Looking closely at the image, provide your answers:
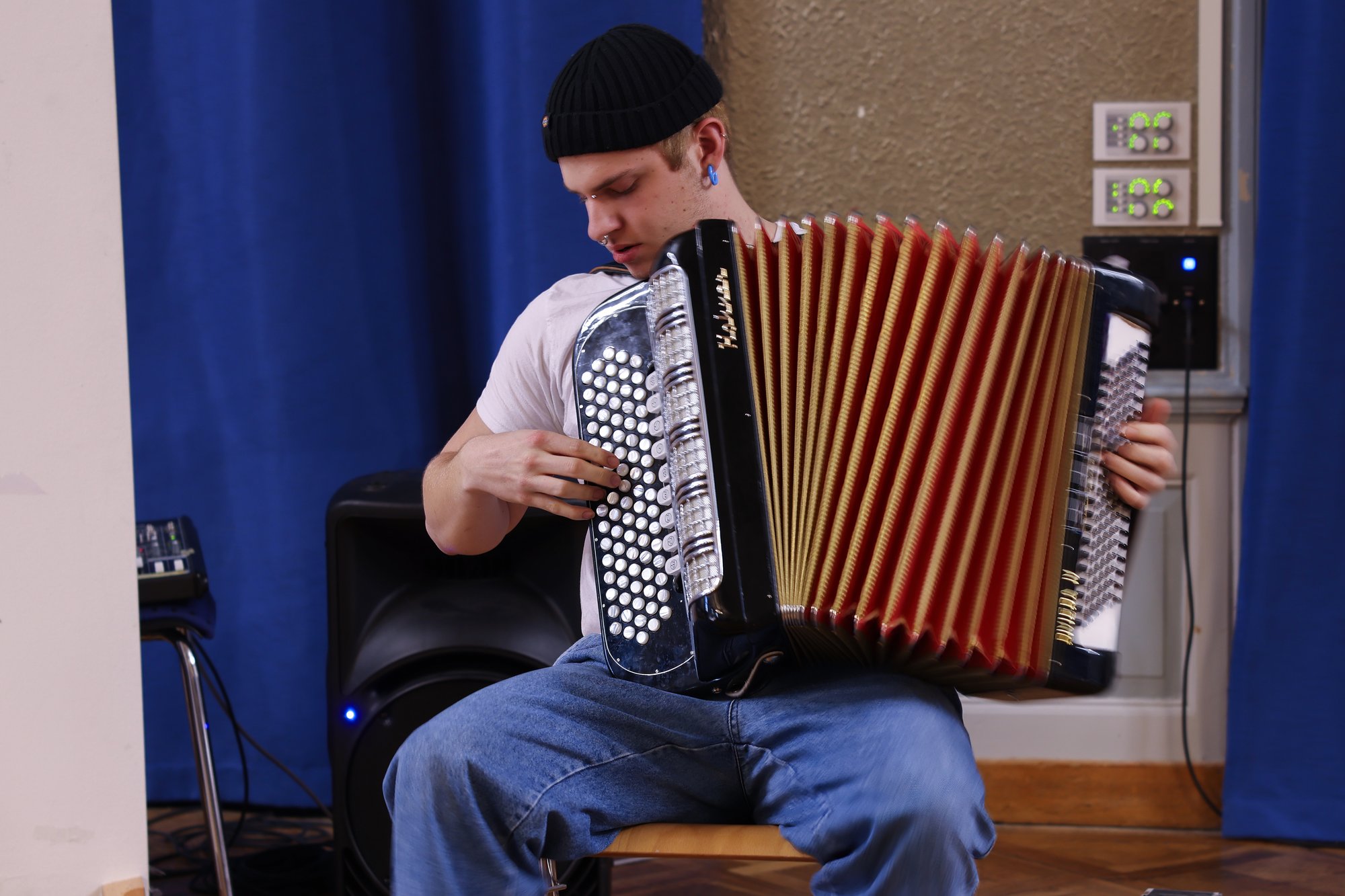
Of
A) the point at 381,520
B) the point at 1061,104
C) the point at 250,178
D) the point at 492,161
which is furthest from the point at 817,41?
the point at 381,520

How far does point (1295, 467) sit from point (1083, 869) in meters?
0.74

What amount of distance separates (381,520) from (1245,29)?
1.64 m

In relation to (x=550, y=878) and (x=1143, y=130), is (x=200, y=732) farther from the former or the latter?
(x=1143, y=130)

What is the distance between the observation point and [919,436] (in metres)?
1.10

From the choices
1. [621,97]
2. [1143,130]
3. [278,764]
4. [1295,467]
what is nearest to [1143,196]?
[1143,130]

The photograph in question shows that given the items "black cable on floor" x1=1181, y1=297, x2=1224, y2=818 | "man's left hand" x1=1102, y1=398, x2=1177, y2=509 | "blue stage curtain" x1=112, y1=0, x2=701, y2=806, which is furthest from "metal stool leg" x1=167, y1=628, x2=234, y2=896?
"black cable on floor" x1=1181, y1=297, x2=1224, y2=818

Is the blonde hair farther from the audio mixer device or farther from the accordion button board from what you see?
the audio mixer device

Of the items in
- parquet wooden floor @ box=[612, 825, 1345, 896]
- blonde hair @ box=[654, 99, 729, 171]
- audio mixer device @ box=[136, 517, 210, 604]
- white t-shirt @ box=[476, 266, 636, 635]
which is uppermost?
blonde hair @ box=[654, 99, 729, 171]

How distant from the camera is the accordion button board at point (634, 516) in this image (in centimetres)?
113

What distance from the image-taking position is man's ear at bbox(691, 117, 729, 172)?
4.64 feet

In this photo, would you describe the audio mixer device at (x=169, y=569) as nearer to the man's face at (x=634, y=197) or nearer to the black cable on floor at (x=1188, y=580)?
the man's face at (x=634, y=197)

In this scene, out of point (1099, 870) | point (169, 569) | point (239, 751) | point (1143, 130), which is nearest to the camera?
point (169, 569)

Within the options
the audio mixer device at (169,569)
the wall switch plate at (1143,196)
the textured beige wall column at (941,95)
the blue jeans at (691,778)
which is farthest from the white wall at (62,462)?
the wall switch plate at (1143,196)

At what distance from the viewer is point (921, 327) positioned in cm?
111
